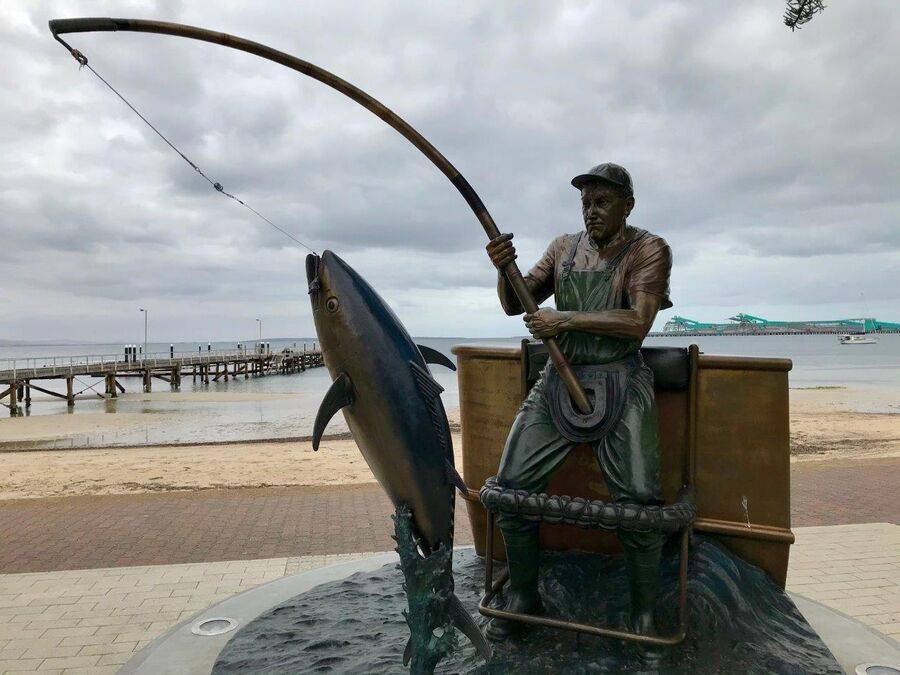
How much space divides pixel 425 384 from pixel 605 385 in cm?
101

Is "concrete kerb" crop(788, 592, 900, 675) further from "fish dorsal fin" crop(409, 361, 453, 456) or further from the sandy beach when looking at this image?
the sandy beach

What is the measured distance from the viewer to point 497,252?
11.3 feet

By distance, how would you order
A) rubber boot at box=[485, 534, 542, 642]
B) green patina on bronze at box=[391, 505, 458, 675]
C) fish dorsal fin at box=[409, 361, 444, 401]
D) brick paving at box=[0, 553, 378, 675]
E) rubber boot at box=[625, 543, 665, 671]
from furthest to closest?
brick paving at box=[0, 553, 378, 675], rubber boot at box=[485, 534, 542, 642], rubber boot at box=[625, 543, 665, 671], fish dorsal fin at box=[409, 361, 444, 401], green patina on bronze at box=[391, 505, 458, 675]

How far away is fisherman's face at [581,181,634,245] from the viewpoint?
11.5 ft

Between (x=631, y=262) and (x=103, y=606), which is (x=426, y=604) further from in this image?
(x=103, y=606)

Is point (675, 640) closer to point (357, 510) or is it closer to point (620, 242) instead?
point (620, 242)

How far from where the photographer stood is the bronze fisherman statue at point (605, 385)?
10.7ft

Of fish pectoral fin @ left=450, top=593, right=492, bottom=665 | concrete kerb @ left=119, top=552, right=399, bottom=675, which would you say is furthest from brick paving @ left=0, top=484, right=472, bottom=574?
fish pectoral fin @ left=450, top=593, right=492, bottom=665

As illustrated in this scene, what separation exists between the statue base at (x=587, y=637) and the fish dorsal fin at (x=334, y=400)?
1.40 m

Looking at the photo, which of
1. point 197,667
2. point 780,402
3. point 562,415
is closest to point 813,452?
point 780,402

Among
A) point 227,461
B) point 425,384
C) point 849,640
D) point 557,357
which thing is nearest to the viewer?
point 425,384

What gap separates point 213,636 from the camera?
4.20 metres

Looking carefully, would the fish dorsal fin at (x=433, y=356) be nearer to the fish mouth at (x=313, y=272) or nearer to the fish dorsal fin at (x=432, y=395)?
the fish dorsal fin at (x=432, y=395)

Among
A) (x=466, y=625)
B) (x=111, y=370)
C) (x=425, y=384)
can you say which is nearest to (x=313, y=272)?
(x=425, y=384)
